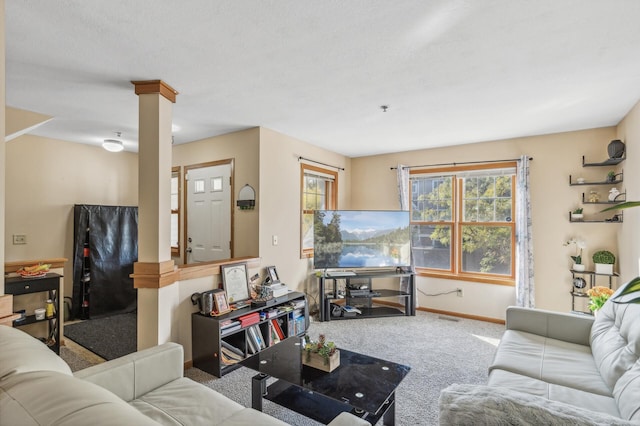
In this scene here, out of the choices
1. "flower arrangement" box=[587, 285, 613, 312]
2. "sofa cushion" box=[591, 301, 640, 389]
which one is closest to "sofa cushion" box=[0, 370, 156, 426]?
"sofa cushion" box=[591, 301, 640, 389]

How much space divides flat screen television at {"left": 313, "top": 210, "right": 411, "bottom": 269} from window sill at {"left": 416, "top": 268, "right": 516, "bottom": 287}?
387 mm

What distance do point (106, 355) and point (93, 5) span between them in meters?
2.98

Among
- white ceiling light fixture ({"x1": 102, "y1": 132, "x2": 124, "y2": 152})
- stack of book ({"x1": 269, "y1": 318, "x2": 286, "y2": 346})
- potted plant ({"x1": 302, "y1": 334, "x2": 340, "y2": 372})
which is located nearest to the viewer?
potted plant ({"x1": 302, "y1": 334, "x2": 340, "y2": 372})

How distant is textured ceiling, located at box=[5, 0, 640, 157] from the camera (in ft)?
5.36

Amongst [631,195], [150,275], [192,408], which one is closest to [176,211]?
[150,275]

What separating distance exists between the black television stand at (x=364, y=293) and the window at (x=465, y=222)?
0.46 metres

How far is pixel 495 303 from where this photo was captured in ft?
13.7

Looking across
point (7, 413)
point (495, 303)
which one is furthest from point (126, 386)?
point (495, 303)

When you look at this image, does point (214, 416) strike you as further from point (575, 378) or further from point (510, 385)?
point (575, 378)

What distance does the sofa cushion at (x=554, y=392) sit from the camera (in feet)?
5.01

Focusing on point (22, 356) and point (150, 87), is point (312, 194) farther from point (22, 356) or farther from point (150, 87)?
point (22, 356)

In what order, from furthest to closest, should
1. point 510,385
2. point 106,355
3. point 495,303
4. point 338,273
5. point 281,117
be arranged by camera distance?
point 338,273
point 495,303
point 281,117
point 106,355
point 510,385

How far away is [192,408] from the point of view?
1.52m

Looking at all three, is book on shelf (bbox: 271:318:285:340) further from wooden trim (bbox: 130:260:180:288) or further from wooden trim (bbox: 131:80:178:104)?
wooden trim (bbox: 131:80:178:104)
